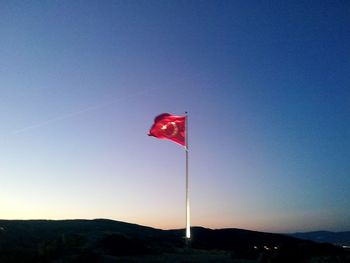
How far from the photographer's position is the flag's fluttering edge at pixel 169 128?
2805cm

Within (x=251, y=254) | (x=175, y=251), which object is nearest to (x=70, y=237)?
(x=175, y=251)

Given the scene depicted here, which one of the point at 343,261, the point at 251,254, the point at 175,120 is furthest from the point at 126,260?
the point at 343,261

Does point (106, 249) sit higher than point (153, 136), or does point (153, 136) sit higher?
point (153, 136)

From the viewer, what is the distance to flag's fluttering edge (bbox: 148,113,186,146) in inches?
1104

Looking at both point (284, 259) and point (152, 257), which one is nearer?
point (284, 259)

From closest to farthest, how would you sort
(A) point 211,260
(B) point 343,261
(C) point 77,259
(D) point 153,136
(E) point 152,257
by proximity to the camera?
1. (B) point 343,261
2. (C) point 77,259
3. (A) point 211,260
4. (E) point 152,257
5. (D) point 153,136

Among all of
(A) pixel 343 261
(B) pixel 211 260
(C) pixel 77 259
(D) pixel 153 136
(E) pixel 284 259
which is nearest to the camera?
(A) pixel 343 261

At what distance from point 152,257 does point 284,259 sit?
937 centimetres

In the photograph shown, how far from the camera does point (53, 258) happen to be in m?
23.9

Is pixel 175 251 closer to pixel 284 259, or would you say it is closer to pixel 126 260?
pixel 126 260

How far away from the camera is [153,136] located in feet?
92.2

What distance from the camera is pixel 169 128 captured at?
28312 mm

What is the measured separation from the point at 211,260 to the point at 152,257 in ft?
13.6

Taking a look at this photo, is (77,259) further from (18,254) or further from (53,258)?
(18,254)
